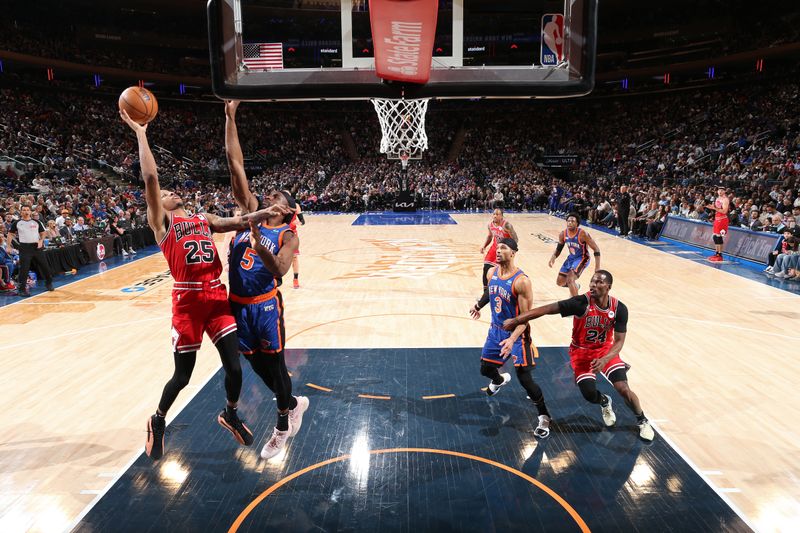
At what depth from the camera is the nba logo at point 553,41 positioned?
4.22 meters

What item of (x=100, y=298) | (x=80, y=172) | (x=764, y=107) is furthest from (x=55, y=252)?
(x=764, y=107)

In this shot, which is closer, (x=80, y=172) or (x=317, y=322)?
(x=317, y=322)

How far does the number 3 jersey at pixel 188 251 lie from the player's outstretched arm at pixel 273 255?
0.47 m

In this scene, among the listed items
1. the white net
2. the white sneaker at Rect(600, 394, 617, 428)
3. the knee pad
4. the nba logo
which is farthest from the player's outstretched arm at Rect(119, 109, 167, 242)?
the white net

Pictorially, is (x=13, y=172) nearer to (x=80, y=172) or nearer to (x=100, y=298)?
(x=80, y=172)

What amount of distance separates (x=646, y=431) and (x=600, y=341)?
0.87 metres

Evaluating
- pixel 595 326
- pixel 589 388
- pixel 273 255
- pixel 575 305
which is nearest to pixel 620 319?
pixel 595 326

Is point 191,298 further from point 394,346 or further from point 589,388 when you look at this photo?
point 394,346

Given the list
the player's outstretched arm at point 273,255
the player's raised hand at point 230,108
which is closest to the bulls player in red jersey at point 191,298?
the player's outstretched arm at point 273,255

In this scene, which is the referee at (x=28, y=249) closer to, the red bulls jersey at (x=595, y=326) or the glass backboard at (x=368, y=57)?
the glass backboard at (x=368, y=57)

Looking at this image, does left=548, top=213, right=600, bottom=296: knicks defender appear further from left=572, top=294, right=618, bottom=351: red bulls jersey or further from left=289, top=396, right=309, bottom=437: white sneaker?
left=289, top=396, right=309, bottom=437: white sneaker

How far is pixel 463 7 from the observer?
457 cm

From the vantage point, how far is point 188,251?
407 centimetres

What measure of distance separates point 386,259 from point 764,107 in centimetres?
2250
